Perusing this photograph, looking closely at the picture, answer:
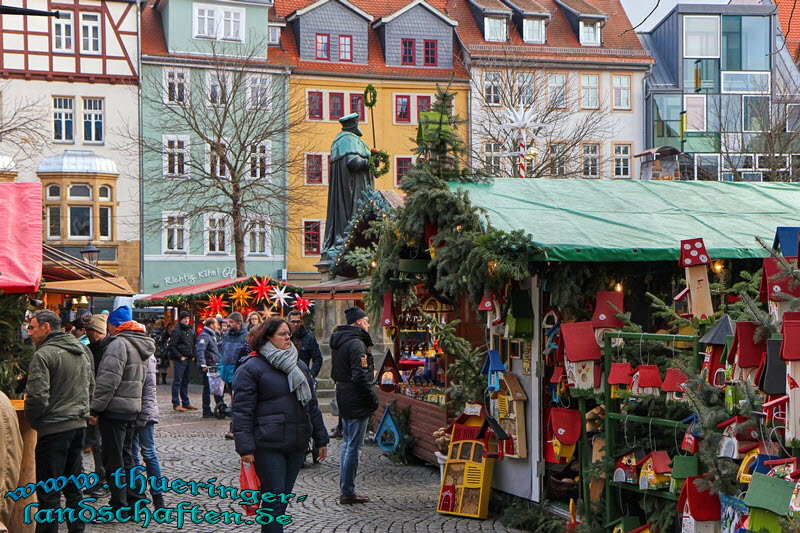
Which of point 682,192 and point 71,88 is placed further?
point 71,88

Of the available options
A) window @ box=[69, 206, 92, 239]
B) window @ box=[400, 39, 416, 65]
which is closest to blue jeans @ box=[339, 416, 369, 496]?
window @ box=[69, 206, 92, 239]

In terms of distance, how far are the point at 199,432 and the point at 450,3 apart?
117ft

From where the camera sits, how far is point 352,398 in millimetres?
10234

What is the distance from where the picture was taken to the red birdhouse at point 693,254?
770cm

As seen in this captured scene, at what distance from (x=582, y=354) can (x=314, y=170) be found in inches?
1484

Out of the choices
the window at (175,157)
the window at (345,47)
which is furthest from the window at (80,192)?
the window at (345,47)

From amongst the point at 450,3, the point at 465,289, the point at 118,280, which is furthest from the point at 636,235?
the point at 450,3

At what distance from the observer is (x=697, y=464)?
21.2ft

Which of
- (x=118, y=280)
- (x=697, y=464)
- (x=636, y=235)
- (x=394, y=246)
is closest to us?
(x=697, y=464)

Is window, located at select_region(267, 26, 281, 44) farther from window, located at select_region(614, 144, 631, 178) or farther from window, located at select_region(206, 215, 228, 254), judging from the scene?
window, located at select_region(614, 144, 631, 178)

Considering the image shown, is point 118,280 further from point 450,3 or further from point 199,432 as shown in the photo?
point 450,3

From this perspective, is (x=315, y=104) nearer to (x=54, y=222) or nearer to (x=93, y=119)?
(x=93, y=119)

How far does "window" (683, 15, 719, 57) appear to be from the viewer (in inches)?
1800

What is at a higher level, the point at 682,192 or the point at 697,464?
the point at 682,192
